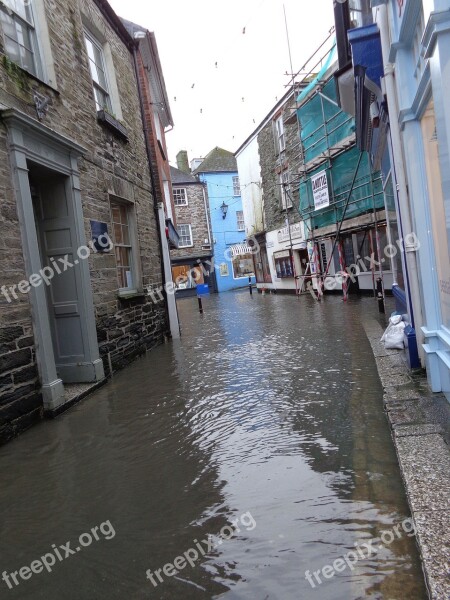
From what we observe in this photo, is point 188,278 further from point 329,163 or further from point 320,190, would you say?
point 329,163

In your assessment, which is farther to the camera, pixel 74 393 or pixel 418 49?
pixel 74 393

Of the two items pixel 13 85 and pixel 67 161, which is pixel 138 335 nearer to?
pixel 67 161

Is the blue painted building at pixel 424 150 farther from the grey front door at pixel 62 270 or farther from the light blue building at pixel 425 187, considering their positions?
the grey front door at pixel 62 270

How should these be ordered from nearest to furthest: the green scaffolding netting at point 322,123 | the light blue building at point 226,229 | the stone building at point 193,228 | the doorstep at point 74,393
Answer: the doorstep at point 74,393 → the green scaffolding netting at point 322,123 → the stone building at point 193,228 → the light blue building at point 226,229

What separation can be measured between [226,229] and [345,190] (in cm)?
2032

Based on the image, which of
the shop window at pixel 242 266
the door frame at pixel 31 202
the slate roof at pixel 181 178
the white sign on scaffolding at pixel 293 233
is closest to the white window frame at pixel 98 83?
the door frame at pixel 31 202

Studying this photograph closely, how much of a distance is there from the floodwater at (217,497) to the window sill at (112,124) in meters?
4.49

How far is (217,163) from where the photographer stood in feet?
121

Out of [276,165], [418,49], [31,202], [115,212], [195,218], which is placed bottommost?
[31,202]

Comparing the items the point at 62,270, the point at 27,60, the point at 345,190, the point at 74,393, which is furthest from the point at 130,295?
the point at 345,190

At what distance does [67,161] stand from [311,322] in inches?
261

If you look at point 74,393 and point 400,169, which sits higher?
point 400,169

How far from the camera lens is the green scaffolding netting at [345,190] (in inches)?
553

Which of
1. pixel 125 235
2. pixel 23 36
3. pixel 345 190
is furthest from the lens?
pixel 345 190
